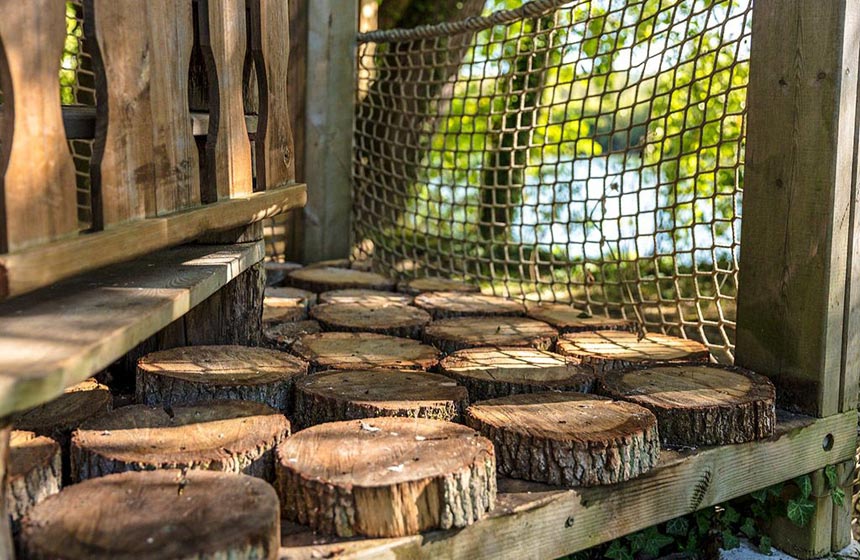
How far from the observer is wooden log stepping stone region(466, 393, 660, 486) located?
87.0 inches

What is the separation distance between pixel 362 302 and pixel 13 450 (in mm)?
2020

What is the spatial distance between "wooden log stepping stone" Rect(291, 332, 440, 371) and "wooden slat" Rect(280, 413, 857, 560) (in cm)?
74

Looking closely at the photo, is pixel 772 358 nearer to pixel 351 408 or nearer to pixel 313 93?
pixel 351 408

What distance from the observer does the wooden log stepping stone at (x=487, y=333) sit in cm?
320

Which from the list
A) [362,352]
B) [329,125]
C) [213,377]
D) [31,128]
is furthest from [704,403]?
[329,125]

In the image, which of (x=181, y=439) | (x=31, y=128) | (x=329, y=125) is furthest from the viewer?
(x=329, y=125)

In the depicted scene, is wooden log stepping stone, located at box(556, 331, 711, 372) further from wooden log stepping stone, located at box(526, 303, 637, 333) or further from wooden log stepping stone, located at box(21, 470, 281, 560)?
wooden log stepping stone, located at box(21, 470, 281, 560)

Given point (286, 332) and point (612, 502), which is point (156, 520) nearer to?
point (612, 502)

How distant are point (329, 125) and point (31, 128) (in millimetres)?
3312

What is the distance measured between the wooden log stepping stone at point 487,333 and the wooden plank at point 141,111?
1167 millimetres

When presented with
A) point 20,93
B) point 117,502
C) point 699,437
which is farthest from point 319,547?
point 699,437

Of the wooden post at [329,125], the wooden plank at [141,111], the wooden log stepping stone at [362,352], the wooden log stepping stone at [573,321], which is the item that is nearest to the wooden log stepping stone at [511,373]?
the wooden log stepping stone at [362,352]

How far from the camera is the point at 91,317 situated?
180 cm

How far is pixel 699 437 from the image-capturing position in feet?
8.30
